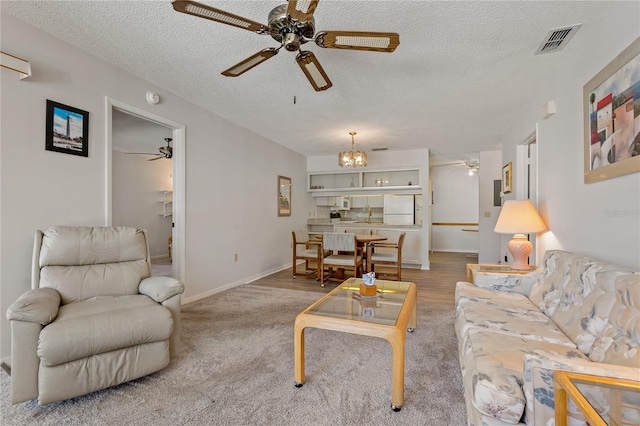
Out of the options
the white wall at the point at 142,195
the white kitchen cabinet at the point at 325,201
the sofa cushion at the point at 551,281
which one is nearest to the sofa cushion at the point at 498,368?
the sofa cushion at the point at 551,281

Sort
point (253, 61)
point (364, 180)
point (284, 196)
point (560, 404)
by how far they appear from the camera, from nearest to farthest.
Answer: point (560, 404)
point (253, 61)
point (284, 196)
point (364, 180)

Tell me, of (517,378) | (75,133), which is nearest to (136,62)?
(75,133)

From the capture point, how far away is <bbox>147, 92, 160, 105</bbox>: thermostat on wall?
10.1ft

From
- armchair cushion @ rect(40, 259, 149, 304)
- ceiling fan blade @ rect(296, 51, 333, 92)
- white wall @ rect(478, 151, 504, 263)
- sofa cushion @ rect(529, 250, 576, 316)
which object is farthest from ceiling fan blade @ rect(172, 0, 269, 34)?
white wall @ rect(478, 151, 504, 263)

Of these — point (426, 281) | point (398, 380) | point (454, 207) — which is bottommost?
point (426, 281)

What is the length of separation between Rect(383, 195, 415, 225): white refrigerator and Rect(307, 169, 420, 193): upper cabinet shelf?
33 centimetres

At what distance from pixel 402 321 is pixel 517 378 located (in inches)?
27.1

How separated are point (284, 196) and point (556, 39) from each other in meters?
4.60

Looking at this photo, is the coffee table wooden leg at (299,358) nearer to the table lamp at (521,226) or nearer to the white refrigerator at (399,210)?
the table lamp at (521,226)

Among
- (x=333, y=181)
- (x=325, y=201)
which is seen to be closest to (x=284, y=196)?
(x=333, y=181)

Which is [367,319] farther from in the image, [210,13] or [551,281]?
[210,13]

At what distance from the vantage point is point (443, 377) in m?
1.93

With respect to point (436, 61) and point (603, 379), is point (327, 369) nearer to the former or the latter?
point (603, 379)

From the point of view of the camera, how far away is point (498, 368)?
1.23m
